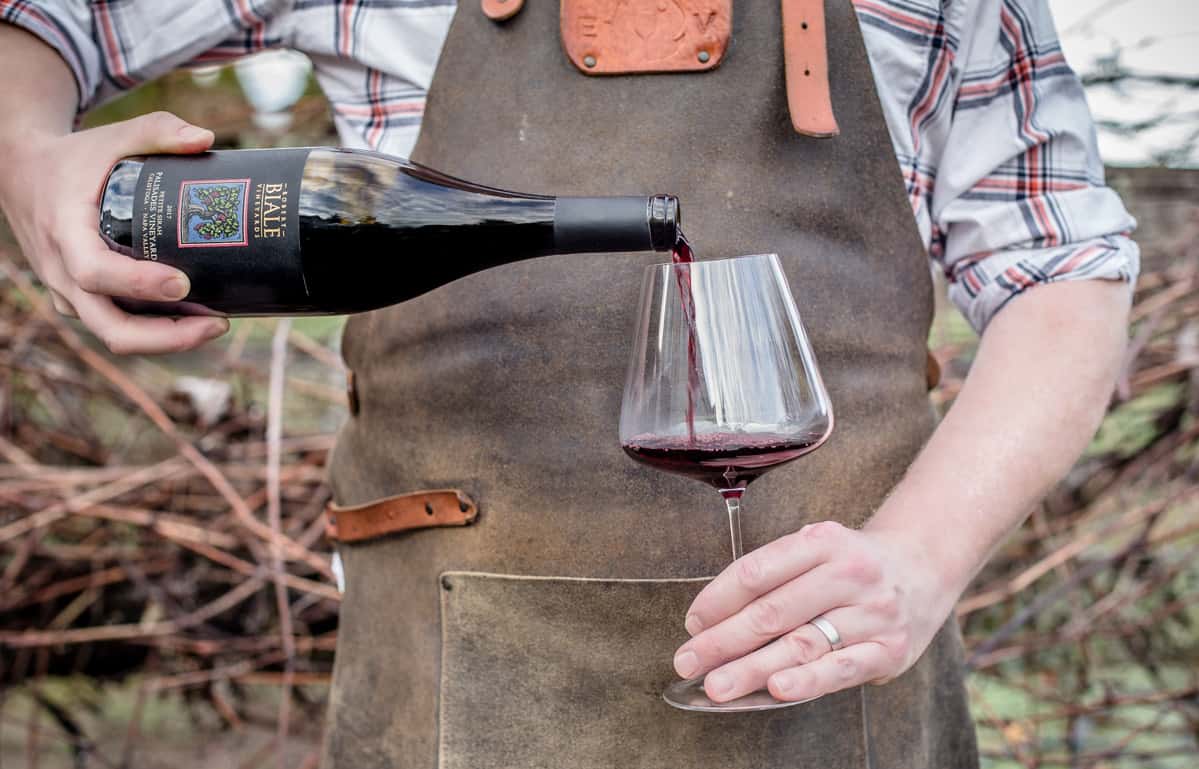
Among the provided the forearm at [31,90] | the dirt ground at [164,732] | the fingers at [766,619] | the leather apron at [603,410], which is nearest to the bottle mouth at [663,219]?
the leather apron at [603,410]

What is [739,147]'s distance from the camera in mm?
957

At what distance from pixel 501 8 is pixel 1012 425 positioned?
1.87 feet

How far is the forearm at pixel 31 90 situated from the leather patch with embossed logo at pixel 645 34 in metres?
0.45

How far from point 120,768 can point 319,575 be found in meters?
0.57

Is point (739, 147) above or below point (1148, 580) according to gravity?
above

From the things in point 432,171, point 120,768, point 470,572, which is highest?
point 432,171

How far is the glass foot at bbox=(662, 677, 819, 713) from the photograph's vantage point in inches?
29.5

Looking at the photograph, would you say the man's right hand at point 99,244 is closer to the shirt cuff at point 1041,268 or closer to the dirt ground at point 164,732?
the shirt cuff at point 1041,268

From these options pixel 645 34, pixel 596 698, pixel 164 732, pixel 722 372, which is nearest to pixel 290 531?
pixel 164 732

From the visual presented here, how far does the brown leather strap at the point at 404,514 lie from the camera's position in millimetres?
967

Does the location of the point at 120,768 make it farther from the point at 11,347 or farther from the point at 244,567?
the point at 11,347

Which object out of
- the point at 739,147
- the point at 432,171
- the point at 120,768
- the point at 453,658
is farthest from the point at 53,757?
the point at 739,147

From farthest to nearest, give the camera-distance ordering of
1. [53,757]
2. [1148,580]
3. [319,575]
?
[53,757] < [319,575] < [1148,580]

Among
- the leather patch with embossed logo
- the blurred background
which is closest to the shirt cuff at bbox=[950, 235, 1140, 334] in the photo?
the leather patch with embossed logo
